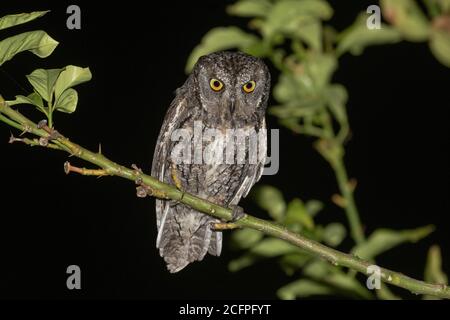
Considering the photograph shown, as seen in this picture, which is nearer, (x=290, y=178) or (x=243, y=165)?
(x=243, y=165)

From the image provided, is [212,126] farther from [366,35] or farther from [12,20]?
[12,20]

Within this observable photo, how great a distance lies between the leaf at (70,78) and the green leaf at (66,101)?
0.01 metres

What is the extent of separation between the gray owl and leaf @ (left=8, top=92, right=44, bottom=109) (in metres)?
1.63

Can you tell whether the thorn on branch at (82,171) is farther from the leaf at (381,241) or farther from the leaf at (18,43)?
the leaf at (381,241)

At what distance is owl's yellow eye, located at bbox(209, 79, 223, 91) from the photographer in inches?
127

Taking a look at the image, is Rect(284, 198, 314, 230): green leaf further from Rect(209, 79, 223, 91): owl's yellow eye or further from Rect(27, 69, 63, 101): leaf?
Rect(209, 79, 223, 91): owl's yellow eye

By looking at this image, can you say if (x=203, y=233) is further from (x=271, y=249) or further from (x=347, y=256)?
(x=347, y=256)

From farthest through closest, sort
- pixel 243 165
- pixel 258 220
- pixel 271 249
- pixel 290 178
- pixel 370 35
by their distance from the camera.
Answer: pixel 290 178 < pixel 243 165 < pixel 271 249 < pixel 258 220 < pixel 370 35

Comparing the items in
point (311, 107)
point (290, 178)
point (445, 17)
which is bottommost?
point (445, 17)

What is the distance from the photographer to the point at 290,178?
6.71m

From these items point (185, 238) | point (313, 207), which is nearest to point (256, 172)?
point (185, 238)

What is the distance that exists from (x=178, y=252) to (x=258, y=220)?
1737 millimetres

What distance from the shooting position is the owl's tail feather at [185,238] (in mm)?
3557

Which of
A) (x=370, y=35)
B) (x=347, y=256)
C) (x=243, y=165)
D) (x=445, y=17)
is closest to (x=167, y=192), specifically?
(x=347, y=256)
